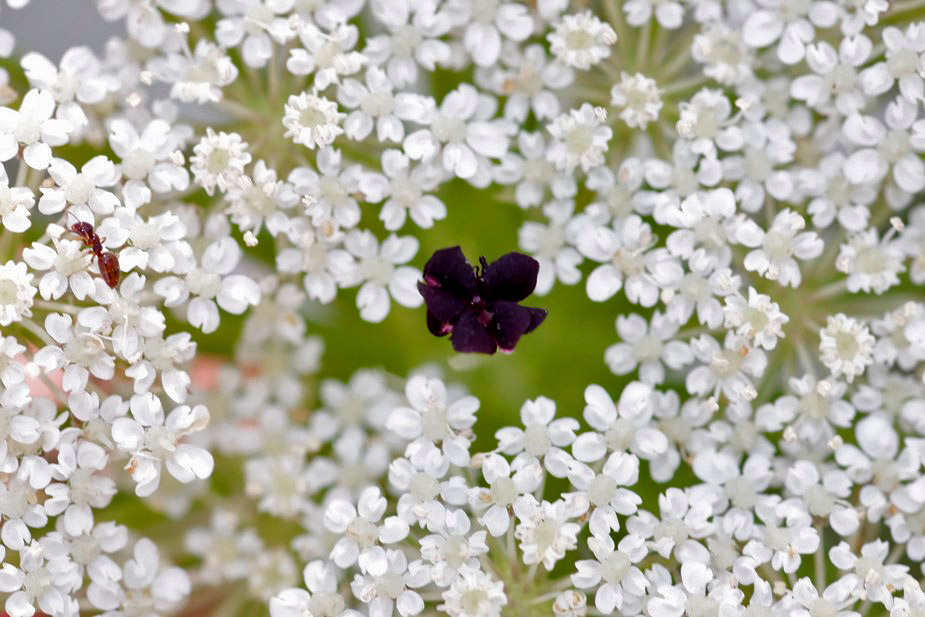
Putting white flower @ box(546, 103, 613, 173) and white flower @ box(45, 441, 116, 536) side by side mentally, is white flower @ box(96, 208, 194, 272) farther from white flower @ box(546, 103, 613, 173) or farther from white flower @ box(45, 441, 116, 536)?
white flower @ box(546, 103, 613, 173)

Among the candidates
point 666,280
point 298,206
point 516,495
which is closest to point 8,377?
point 298,206

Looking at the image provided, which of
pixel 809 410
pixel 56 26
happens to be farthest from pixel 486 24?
pixel 56 26

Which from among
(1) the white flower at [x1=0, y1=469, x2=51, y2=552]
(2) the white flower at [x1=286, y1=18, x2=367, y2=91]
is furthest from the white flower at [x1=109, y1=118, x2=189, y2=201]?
(1) the white flower at [x1=0, y1=469, x2=51, y2=552]

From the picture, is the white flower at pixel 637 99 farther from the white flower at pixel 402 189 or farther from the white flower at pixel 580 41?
the white flower at pixel 402 189

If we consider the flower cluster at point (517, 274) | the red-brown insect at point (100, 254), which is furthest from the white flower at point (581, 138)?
the red-brown insect at point (100, 254)

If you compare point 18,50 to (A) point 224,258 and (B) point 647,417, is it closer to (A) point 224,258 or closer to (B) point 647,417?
(A) point 224,258

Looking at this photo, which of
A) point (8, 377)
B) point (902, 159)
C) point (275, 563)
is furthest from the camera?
point (275, 563)

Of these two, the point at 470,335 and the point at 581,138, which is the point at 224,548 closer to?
the point at 470,335
